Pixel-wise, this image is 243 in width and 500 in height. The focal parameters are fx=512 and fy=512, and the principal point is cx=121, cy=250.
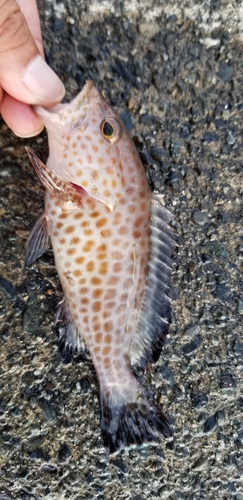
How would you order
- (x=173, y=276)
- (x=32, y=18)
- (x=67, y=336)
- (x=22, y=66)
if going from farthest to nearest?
(x=173, y=276)
(x=32, y=18)
(x=67, y=336)
(x=22, y=66)

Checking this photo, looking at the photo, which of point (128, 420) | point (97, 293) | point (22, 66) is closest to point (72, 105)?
point (22, 66)

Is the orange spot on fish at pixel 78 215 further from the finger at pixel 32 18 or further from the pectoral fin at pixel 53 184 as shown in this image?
the finger at pixel 32 18

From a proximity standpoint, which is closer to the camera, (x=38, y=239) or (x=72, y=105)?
(x=72, y=105)

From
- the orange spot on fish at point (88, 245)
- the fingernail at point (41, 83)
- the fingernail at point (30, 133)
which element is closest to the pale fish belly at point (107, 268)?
the orange spot on fish at point (88, 245)

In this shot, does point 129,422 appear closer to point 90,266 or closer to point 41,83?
point 90,266

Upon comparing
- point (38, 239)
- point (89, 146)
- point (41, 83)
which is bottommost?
point (38, 239)

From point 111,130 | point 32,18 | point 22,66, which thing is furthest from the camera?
point 32,18

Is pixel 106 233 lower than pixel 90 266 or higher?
higher
